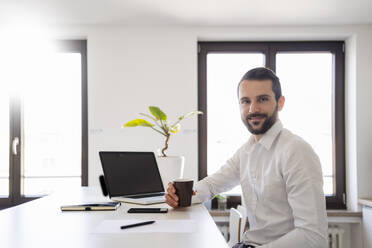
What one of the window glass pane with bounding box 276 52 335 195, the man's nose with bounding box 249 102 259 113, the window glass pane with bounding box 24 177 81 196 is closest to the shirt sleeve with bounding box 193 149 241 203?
the man's nose with bounding box 249 102 259 113

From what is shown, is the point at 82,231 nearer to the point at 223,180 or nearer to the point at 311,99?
the point at 223,180

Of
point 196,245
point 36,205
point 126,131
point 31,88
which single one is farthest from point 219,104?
point 196,245

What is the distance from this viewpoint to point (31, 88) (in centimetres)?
367

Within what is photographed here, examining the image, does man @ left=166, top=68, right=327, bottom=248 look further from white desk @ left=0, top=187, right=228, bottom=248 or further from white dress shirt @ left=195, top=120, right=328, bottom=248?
white desk @ left=0, top=187, right=228, bottom=248

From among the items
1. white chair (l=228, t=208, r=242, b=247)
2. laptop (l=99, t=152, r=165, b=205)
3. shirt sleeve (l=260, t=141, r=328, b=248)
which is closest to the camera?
shirt sleeve (l=260, t=141, r=328, b=248)

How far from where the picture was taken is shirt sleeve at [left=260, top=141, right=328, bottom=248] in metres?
1.21

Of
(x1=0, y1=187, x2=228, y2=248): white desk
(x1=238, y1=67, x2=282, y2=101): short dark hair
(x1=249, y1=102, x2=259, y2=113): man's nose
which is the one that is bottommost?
(x1=0, y1=187, x2=228, y2=248): white desk

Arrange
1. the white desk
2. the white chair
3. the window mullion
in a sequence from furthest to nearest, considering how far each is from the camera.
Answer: the window mullion
the white chair
the white desk

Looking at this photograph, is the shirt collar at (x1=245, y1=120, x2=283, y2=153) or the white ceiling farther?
the white ceiling

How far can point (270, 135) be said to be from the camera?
1.52 m

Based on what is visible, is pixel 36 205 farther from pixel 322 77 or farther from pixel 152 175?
pixel 322 77

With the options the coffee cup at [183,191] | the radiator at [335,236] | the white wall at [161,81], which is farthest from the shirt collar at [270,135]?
the radiator at [335,236]

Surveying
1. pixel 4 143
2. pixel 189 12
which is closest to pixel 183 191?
pixel 189 12

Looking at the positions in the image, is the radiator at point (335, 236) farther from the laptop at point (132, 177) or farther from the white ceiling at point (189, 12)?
the laptop at point (132, 177)
